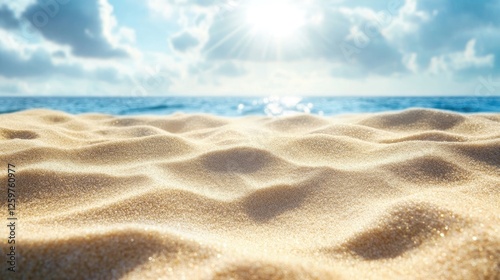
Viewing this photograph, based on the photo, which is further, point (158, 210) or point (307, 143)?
point (307, 143)

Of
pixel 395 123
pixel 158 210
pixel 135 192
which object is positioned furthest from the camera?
pixel 395 123

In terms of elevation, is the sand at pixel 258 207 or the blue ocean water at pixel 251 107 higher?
the sand at pixel 258 207

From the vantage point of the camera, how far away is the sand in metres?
0.83

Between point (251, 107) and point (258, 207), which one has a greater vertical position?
point (258, 207)

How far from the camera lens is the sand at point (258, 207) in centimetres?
83

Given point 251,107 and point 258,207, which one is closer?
point 258,207

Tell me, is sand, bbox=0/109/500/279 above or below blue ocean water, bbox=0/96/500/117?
above

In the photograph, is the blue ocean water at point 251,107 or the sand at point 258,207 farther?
the blue ocean water at point 251,107

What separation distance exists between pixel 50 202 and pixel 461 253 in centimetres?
140

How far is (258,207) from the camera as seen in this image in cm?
133

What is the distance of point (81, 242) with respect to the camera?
0.89 metres

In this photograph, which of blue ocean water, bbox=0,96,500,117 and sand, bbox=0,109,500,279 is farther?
blue ocean water, bbox=0,96,500,117

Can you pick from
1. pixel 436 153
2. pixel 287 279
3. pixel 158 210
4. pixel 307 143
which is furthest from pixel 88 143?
pixel 436 153

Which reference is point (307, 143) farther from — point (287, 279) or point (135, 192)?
point (287, 279)
